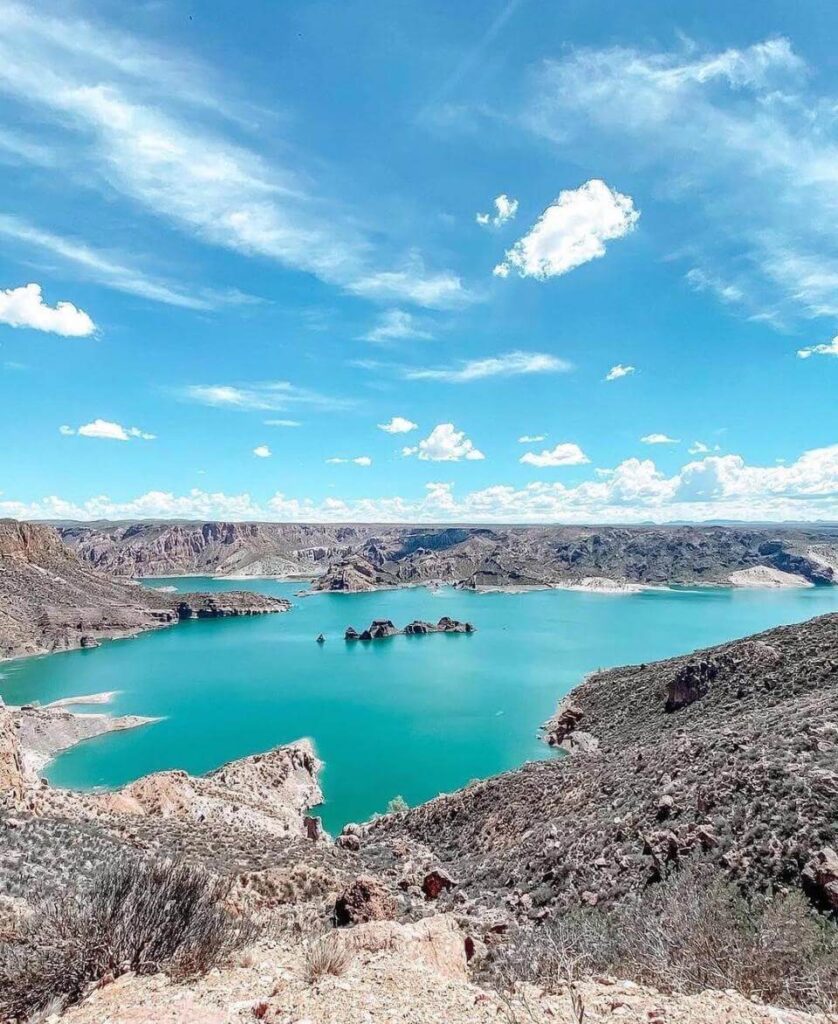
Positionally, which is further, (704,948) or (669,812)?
(669,812)

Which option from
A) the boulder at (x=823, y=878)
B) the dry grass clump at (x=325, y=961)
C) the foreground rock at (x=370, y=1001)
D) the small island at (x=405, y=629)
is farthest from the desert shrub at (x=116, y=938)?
the small island at (x=405, y=629)

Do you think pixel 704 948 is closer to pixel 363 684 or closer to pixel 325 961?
pixel 325 961

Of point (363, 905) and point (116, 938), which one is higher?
point (116, 938)

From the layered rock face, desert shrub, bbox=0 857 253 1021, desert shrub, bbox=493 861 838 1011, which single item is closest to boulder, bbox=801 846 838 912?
the layered rock face

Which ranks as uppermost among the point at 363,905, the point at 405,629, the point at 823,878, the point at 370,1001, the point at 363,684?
the point at 370,1001

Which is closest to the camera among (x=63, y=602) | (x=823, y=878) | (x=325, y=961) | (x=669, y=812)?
(x=325, y=961)

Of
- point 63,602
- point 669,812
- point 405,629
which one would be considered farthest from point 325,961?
point 63,602

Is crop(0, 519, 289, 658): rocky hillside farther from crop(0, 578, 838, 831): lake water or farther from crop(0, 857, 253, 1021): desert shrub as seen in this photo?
crop(0, 857, 253, 1021): desert shrub
